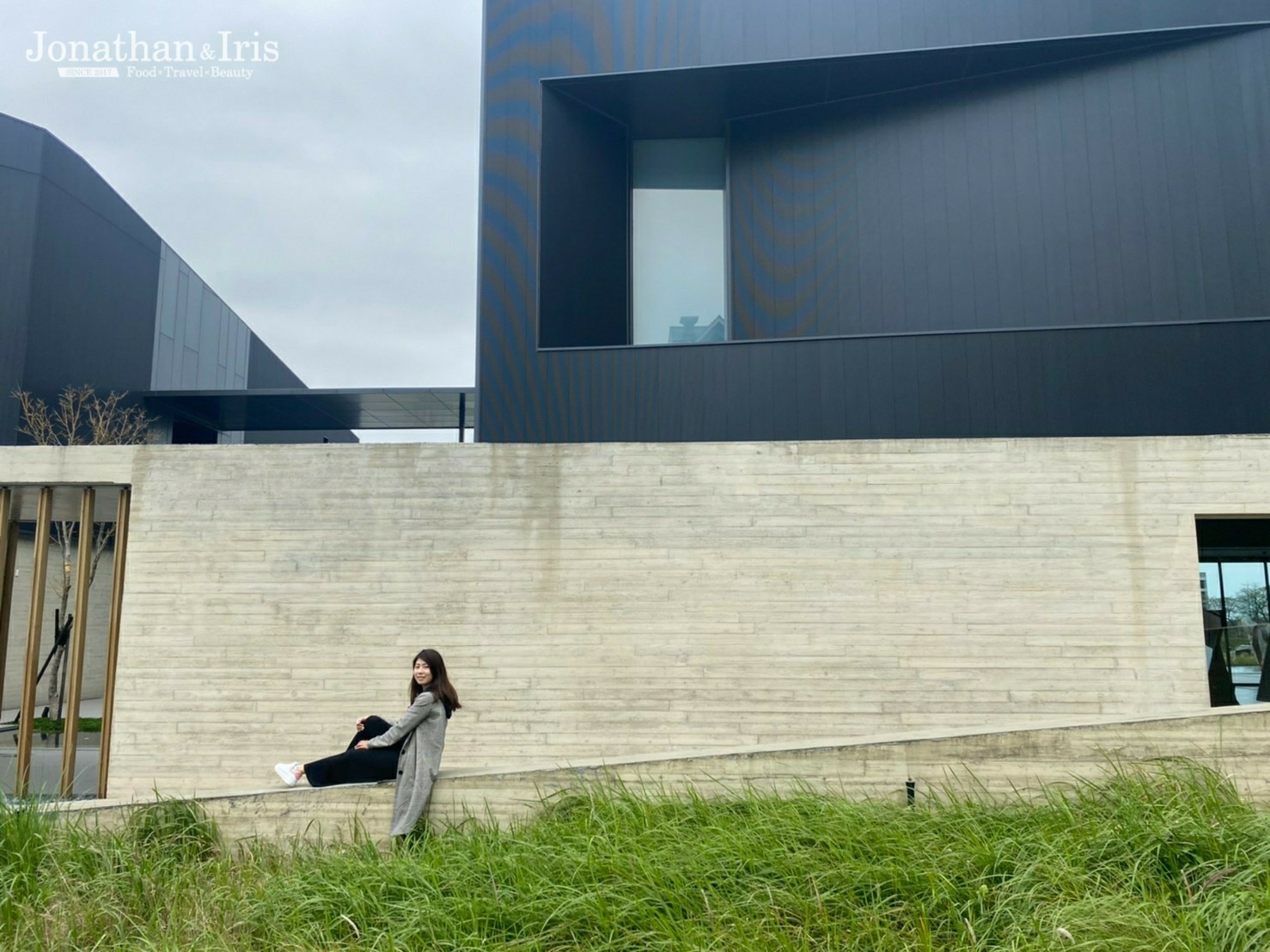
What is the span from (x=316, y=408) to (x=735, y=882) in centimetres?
1936

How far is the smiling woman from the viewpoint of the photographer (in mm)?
5539

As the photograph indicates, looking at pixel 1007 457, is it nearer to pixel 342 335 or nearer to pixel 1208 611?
pixel 1208 611

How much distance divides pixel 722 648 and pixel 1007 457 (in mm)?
2975

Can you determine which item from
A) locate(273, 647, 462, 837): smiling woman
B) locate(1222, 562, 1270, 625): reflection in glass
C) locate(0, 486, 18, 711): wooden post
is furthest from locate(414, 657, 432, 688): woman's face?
locate(1222, 562, 1270, 625): reflection in glass

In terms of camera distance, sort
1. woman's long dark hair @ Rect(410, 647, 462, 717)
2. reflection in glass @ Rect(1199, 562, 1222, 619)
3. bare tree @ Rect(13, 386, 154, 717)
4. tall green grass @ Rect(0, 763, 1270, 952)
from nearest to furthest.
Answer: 1. tall green grass @ Rect(0, 763, 1270, 952)
2. woman's long dark hair @ Rect(410, 647, 462, 717)
3. reflection in glass @ Rect(1199, 562, 1222, 619)
4. bare tree @ Rect(13, 386, 154, 717)

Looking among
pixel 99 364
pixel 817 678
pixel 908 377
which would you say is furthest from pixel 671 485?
pixel 99 364

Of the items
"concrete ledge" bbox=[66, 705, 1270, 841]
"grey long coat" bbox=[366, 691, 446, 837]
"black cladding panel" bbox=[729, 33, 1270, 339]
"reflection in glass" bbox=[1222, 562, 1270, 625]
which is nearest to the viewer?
"concrete ledge" bbox=[66, 705, 1270, 841]

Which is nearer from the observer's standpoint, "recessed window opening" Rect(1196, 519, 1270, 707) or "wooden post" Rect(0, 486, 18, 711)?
"recessed window opening" Rect(1196, 519, 1270, 707)

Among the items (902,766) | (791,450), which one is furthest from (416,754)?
(791,450)

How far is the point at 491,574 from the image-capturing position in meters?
8.65

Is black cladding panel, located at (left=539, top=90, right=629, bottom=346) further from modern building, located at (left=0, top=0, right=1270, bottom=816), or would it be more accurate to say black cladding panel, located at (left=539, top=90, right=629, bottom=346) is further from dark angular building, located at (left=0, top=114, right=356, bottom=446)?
dark angular building, located at (left=0, top=114, right=356, bottom=446)

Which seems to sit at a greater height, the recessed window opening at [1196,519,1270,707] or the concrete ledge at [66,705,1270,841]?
the recessed window opening at [1196,519,1270,707]

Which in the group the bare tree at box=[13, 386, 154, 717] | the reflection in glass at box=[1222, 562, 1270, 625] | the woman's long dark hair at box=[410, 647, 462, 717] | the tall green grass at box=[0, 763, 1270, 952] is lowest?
the tall green grass at box=[0, 763, 1270, 952]

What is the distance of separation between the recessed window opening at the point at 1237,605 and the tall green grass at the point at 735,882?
4.61 metres
